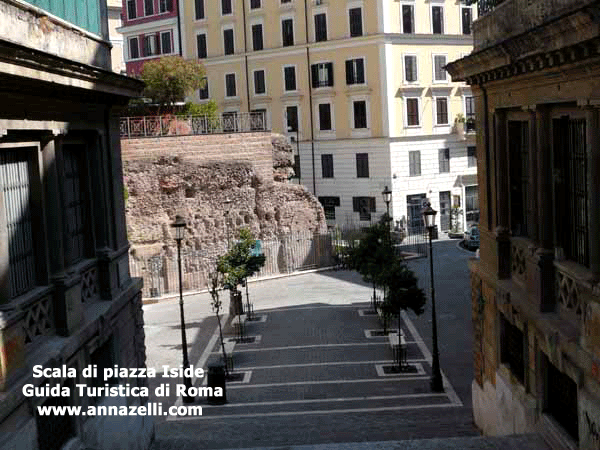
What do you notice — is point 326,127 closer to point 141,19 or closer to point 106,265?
point 141,19

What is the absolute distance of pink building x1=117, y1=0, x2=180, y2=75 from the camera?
57.9 metres

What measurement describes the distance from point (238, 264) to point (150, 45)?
36.0 m

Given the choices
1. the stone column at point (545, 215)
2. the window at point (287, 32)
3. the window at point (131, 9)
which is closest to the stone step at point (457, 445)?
the stone column at point (545, 215)

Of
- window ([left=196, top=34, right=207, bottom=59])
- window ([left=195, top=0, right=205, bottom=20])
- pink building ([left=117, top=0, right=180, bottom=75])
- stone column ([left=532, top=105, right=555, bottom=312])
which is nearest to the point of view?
stone column ([left=532, top=105, right=555, bottom=312])

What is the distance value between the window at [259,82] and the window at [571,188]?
4329 centimetres

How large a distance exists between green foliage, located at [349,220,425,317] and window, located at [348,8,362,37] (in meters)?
23.5

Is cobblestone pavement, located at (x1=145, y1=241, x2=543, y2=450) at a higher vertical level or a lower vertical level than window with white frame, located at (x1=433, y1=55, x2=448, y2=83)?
lower

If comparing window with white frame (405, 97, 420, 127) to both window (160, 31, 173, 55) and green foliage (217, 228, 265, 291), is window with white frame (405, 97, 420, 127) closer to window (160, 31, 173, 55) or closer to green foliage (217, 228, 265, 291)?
window (160, 31, 173, 55)

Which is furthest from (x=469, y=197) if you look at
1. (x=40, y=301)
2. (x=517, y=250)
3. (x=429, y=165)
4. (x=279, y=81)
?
(x=40, y=301)

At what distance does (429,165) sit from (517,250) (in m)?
36.8

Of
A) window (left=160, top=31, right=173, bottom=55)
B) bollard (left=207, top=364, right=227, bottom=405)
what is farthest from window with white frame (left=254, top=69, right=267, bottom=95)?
bollard (left=207, top=364, right=227, bottom=405)

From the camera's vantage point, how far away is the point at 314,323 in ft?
93.8

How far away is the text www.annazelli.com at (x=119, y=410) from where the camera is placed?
11.2 metres

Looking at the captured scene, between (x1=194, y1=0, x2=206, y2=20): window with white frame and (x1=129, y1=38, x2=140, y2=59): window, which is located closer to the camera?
(x1=194, y1=0, x2=206, y2=20): window with white frame
